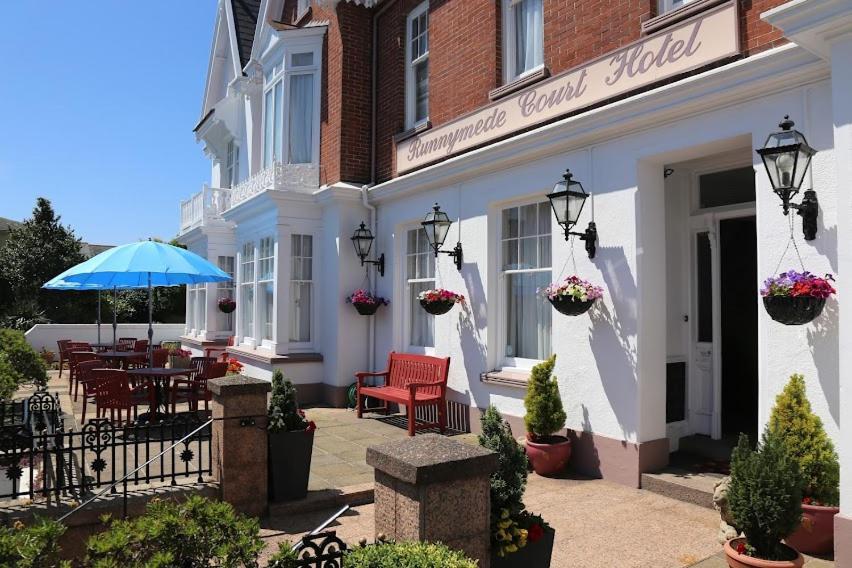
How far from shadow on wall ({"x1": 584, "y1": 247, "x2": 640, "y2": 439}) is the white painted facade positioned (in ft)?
0.05

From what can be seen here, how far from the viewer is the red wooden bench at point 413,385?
8.64 m

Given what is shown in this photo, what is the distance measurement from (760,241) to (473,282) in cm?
414

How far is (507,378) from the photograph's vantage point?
7.98 metres

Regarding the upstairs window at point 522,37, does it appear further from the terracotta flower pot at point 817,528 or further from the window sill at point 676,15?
the terracotta flower pot at point 817,528

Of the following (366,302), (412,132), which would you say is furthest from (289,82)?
(366,302)

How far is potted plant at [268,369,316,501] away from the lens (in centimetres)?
561

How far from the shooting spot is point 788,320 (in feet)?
15.4

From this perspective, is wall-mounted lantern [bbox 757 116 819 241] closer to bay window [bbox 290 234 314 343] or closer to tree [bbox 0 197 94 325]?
bay window [bbox 290 234 314 343]

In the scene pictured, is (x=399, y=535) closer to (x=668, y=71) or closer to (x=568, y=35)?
(x=668, y=71)

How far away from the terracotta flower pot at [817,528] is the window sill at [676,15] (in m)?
4.50

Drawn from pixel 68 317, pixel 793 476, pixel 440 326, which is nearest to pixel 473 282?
pixel 440 326

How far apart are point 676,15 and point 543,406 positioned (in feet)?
13.9

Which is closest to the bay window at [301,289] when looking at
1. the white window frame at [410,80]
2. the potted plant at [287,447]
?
the white window frame at [410,80]

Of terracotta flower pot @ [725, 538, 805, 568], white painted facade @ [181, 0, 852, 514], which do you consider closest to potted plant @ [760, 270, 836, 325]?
white painted facade @ [181, 0, 852, 514]
